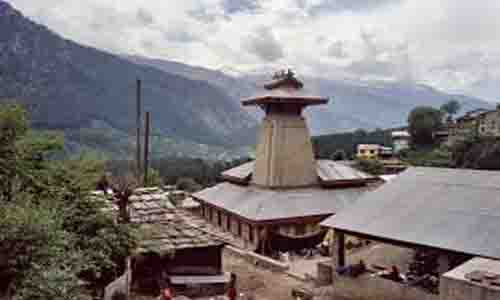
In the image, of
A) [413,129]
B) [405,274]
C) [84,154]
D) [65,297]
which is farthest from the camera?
[413,129]

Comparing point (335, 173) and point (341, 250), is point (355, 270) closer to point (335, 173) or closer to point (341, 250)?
point (341, 250)

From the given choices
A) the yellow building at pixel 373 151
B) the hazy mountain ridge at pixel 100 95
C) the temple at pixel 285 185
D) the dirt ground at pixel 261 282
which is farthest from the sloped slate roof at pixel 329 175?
the yellow building at pixel 373 151

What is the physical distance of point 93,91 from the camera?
118 m

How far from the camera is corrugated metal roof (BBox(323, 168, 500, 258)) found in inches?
384

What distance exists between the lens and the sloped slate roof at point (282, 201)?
738 inches

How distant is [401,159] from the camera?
182 ft

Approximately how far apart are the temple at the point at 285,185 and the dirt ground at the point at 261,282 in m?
2.54

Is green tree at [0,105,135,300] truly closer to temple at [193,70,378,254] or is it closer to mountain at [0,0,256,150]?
temple at [193,70,378,254]

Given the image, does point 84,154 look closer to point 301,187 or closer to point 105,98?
point 301,187

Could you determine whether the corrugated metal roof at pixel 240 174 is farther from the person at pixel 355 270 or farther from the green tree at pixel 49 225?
the green tree at pixel 49 225

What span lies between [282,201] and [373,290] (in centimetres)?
837

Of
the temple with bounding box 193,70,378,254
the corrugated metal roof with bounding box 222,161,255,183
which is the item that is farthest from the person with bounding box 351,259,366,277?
the corrugated metal roof with bounding box 222,161,255,183

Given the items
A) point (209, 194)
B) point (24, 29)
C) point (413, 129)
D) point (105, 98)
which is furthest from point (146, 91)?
point (209, 194)

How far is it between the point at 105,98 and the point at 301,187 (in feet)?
352
